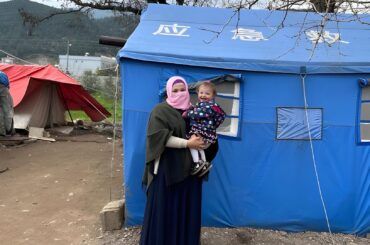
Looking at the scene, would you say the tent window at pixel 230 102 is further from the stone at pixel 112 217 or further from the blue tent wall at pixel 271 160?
the stone at pixel 112 217

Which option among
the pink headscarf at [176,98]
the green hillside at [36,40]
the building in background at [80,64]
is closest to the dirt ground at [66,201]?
the pink headscarf at [176,98]

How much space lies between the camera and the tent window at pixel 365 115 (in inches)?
207

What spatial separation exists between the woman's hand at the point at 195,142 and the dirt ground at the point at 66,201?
1.47m

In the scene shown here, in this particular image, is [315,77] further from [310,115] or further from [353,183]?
Answer: [353,183]

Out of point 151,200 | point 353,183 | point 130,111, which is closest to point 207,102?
point 151,200

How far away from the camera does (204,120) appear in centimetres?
393

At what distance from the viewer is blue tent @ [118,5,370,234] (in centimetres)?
509

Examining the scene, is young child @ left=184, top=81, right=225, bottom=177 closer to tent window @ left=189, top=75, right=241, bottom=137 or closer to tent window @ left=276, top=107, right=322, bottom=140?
tent window @ left=189, top=75, right=241, bottom=137

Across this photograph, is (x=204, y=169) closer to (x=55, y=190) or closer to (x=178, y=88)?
(x=178, y=88)

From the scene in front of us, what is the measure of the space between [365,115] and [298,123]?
2.60 ft

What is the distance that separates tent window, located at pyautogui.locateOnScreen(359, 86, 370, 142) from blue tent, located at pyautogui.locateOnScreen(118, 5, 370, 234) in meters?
0.01

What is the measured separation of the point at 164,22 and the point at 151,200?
2.94 m

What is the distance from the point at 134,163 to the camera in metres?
5.13

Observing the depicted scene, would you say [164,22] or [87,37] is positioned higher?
[87,37]
